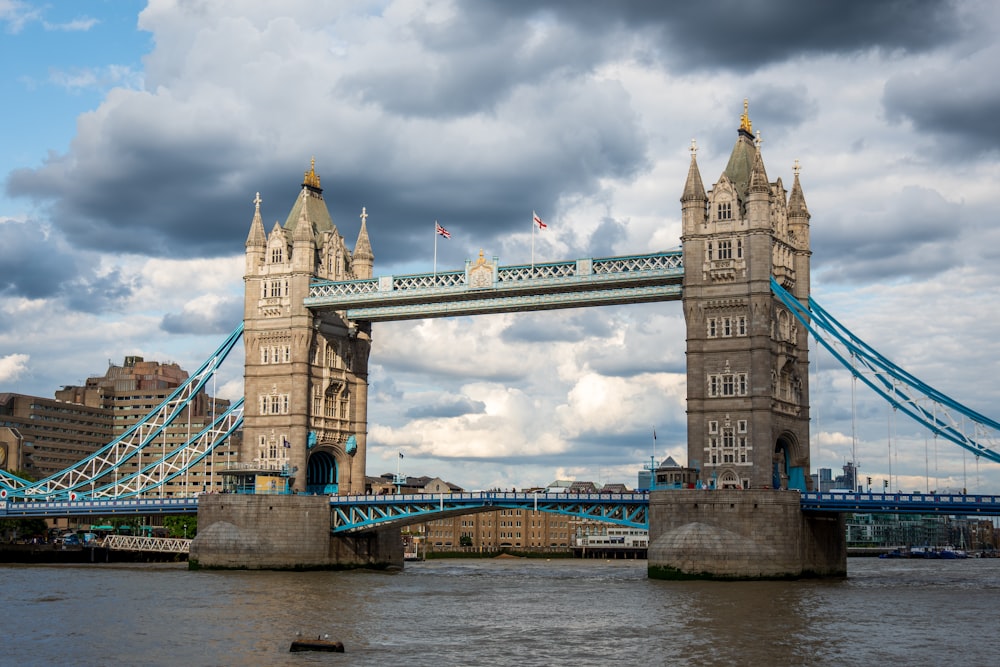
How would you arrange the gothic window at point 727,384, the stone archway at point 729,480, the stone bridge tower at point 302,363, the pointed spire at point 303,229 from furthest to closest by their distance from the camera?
the pointed spire at point 303,229 → the stone bridge tower at point 302,363 → the gothic window at point 727,384 → the stone archway at point 729,480

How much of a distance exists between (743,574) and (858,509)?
8.58 metres

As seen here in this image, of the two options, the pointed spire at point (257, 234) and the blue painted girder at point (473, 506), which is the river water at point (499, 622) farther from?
the pointed spire at point (257, 234)

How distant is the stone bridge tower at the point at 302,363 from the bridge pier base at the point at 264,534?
3692mm

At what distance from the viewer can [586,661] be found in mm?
47219

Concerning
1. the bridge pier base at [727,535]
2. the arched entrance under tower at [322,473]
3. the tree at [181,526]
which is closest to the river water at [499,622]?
the bridge pier base at [727,535]

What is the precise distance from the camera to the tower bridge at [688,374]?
86.2 meters

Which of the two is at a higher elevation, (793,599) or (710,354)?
(710,354)

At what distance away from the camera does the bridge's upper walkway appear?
96.7 m

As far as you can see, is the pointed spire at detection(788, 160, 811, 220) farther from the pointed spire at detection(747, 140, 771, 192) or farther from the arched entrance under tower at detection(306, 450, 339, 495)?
the arched entrance under tower at detection(306, 450, 339, 495)

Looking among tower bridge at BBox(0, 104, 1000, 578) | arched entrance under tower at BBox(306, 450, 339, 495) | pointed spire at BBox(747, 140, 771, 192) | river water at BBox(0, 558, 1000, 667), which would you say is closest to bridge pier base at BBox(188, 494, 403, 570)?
tower bridge at BBox(0, 104, 1000, 578)

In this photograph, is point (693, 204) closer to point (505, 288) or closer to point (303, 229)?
point (505, 288)

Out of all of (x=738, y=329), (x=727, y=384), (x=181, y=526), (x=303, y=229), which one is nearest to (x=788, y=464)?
(x=727, y=384)

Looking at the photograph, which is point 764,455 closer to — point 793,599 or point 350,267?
point 793,599

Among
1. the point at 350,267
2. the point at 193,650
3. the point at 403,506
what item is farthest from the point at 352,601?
the point at 350,267
